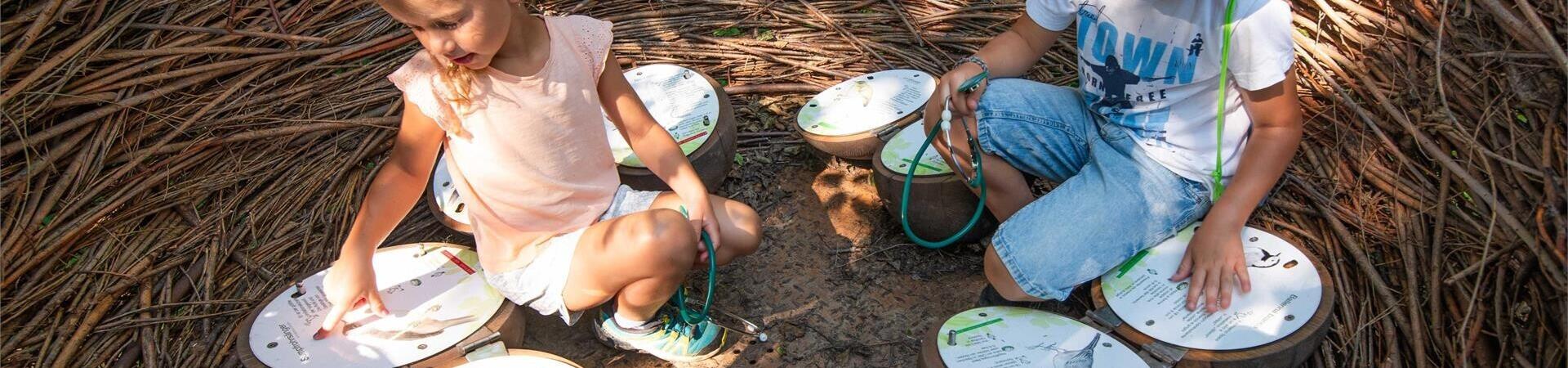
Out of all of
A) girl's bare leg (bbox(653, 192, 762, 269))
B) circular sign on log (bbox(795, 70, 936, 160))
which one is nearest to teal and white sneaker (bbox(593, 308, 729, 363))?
girl's bare leg (bbox(653, 192, 762, 269))

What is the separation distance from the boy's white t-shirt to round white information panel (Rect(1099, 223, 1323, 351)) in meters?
0.15

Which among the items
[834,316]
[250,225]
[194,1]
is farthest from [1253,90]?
[194,1]

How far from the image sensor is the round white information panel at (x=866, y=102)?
2529mm

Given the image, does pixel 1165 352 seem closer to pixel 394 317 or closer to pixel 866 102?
pixel 866 102

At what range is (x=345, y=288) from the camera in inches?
72.8

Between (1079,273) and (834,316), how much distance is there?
540mm

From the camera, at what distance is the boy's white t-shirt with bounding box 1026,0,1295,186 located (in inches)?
68.4

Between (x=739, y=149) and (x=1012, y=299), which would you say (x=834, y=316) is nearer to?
(x=1012, y=299)

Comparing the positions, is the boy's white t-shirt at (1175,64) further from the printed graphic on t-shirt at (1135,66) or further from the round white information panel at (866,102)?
the round white information panel at (866,102)

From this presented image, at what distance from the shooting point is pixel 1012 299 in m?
2.02

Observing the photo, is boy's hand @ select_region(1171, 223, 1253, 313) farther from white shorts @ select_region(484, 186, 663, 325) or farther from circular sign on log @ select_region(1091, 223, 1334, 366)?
white shorts @ select_region(484, 186, 663, 325)

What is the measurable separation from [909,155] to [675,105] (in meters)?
0.58

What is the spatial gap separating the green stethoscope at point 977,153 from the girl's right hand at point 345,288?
99 cm

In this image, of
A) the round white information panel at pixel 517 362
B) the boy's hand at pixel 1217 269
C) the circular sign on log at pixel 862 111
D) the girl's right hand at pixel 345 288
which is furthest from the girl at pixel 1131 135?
the girl's right hand at pixel 345 288
